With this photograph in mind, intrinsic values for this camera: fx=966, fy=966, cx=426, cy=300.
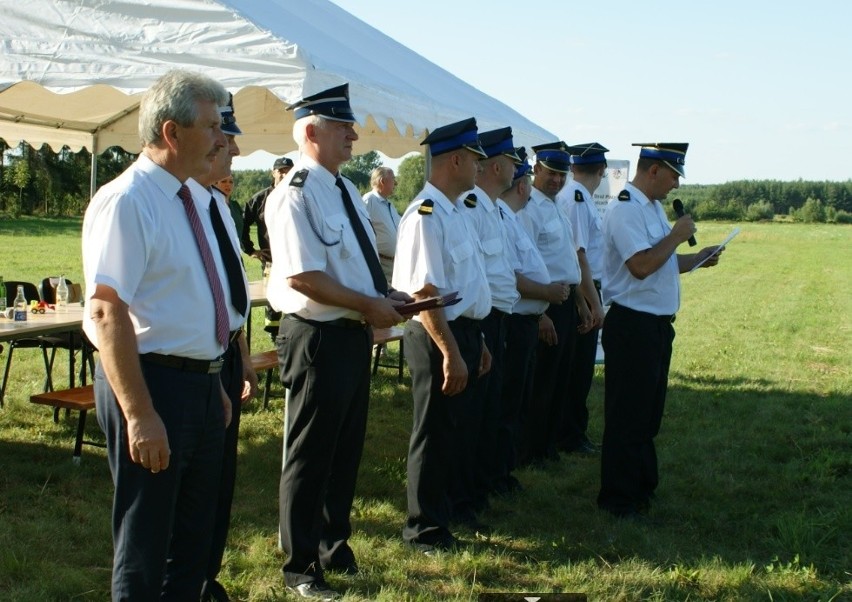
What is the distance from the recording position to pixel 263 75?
17.5 ft

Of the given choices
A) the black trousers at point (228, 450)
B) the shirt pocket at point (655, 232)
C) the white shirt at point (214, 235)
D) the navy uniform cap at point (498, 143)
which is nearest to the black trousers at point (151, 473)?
the white shirt at point (214, 235)

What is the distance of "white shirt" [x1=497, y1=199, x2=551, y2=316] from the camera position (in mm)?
6215

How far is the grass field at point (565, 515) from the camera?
4.59m

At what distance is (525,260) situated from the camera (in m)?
6.29

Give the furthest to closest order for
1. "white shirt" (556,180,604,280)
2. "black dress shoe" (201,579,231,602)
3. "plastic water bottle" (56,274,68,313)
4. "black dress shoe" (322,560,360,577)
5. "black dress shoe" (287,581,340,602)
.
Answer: "white shirt" (556,180,604,280) < "plastic water bottle" (56,274,68,313) < "black dress shoe" (322,560,360,577) < "black dress shoe" (287,581,340,602) < "black dress shoe" (201,579,231,602)

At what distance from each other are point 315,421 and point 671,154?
2.78 m

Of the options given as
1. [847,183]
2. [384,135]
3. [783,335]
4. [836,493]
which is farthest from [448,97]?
[847,183]

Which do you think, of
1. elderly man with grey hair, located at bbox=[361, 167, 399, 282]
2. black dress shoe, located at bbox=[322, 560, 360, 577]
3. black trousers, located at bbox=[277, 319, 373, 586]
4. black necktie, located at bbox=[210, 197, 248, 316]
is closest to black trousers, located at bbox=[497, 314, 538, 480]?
black dress shoe, located at bbox=[322, 560, 360, 577]

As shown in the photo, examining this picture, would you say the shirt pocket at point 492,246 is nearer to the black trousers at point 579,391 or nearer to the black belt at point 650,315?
the black belt at point 650,315

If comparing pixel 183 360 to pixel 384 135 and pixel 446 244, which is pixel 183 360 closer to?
pixel 446 244

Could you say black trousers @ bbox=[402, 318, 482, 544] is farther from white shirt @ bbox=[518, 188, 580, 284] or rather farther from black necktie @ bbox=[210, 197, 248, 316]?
white shirt @ bbox=[518, 188, 580, 284]

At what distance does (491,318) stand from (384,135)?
5658 millimetres

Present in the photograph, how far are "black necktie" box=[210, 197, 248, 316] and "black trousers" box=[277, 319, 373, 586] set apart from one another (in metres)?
0.71

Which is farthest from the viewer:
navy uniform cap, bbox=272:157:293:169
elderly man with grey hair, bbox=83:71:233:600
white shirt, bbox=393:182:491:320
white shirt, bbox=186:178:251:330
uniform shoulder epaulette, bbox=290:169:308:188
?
navy uniform cap, bbox=272:157:293:169
